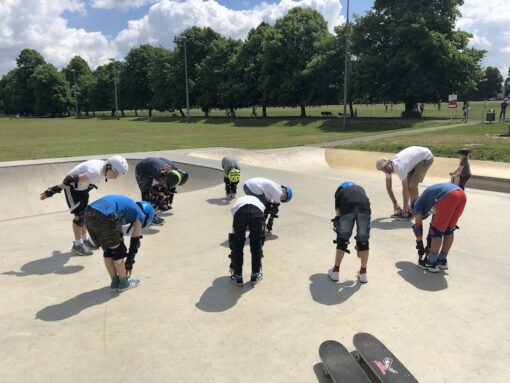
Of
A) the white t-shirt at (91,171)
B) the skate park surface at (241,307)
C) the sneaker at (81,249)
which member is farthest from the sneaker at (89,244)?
the white t-shirt at (91,171)

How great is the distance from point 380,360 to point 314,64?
44334 mm

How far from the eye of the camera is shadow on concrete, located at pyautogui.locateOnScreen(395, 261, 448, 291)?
5.13 meters

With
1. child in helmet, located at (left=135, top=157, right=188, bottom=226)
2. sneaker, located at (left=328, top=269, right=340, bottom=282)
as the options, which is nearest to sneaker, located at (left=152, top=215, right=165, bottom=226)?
child in helmet, located at (left=135, top=157, right=188, bottom=226)

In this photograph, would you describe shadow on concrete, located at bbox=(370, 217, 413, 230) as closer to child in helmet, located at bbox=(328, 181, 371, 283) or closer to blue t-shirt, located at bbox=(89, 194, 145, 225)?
child in helmet, located at bbox=(328, 181, 371, 283)

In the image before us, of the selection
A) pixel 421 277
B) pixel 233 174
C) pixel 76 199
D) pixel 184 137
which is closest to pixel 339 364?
pixel 421 277

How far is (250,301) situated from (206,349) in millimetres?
1059

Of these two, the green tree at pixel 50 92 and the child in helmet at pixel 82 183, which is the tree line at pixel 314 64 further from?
the child in helmet at pixel 82 183

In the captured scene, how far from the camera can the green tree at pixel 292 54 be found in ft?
156

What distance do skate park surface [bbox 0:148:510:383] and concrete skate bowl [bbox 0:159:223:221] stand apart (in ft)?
16.3

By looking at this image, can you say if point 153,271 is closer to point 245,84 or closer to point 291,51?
point 291,51

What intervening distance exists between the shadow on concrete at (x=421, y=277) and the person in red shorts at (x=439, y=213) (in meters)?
0.11

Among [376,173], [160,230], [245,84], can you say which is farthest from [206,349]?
[245,84]

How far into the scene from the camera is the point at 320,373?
3.48m

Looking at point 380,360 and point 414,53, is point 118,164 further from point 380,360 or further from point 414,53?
point 414,53
